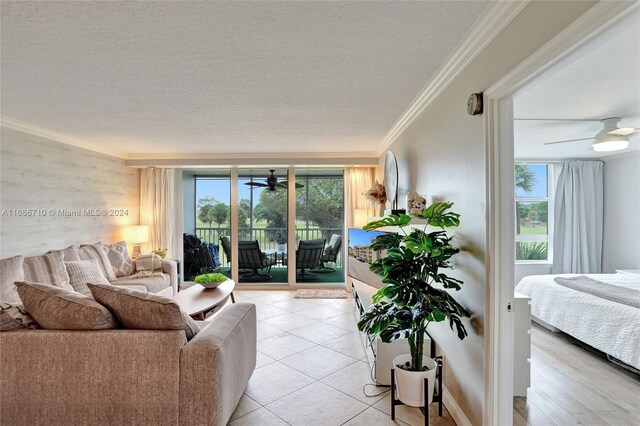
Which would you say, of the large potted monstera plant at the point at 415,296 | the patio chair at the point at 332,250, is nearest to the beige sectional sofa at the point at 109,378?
the large potted monstera plant at the point at 415,296

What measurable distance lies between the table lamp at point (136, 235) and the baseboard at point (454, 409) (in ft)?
16.7

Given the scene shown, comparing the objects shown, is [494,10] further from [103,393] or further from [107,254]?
[107,254]

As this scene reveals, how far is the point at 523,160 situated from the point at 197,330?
5.60 meters

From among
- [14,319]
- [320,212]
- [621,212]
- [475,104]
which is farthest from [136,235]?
[621,212]

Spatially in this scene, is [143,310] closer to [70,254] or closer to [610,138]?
[70,254]

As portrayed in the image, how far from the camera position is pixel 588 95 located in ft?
9.07

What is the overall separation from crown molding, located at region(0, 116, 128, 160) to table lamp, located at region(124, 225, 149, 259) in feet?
4.04

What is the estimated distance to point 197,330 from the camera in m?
2.07

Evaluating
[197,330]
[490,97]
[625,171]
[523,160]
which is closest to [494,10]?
[490,97]

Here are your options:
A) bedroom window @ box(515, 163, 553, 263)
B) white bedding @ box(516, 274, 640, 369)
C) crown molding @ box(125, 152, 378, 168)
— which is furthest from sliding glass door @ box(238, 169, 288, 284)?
bedroom window @ box(515, 163, 553, 263)

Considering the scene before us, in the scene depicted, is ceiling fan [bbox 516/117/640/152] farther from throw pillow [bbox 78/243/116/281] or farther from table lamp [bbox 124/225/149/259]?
table lamp [bbox 124/225/149/259]

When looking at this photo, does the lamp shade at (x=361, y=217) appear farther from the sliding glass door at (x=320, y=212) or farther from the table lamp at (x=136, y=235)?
the table lamp at (x=136, y=235)

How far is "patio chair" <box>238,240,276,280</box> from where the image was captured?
601 cm

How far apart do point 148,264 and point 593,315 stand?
547 centimetres
